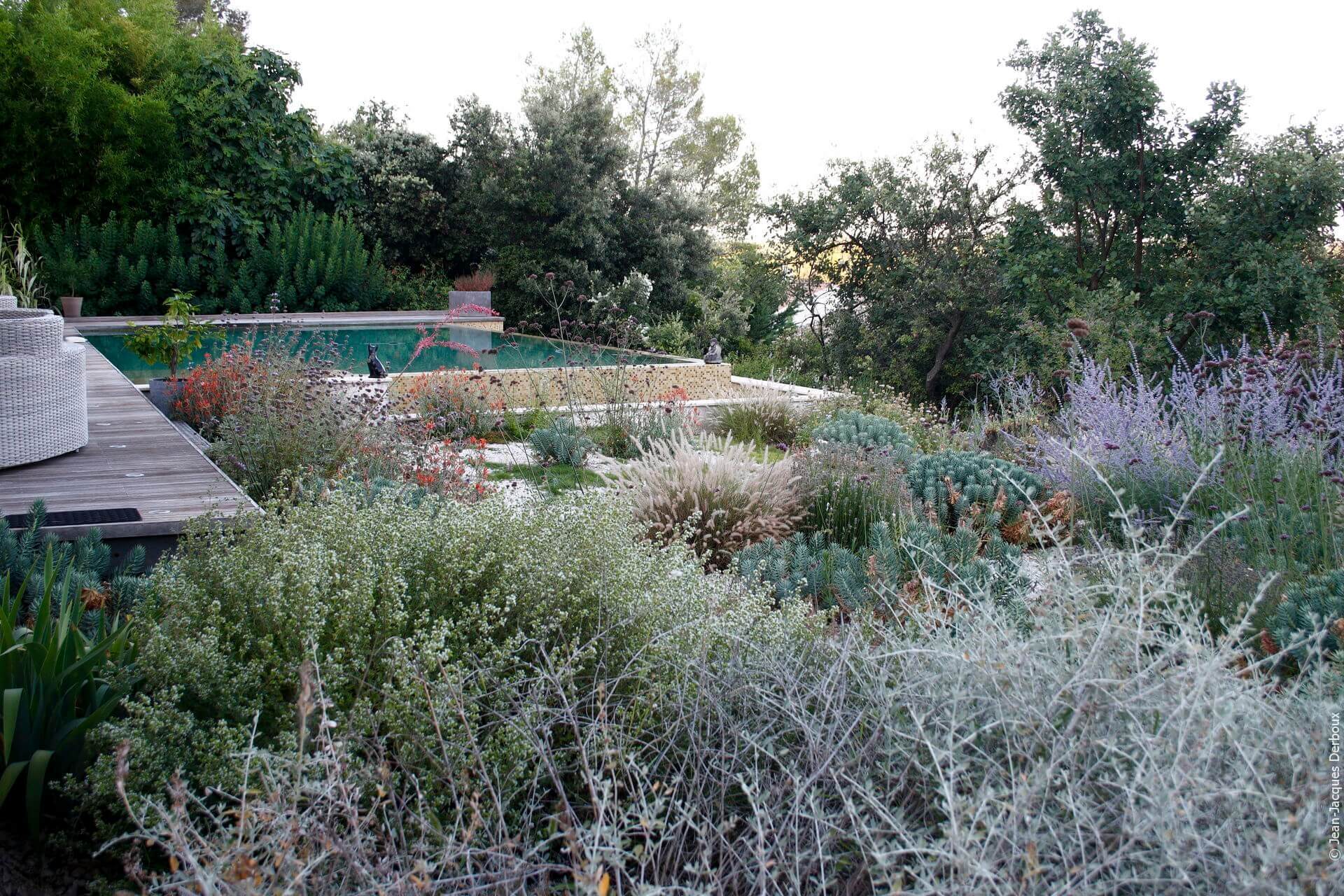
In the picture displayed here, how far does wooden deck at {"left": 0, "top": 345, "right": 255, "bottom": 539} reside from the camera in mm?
3404

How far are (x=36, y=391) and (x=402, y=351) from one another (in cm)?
918

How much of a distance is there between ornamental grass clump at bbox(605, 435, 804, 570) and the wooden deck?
163 cm

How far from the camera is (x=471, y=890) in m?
1.25

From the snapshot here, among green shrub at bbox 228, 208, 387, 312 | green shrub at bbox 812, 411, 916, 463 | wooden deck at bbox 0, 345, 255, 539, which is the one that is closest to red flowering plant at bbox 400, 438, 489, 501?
wooden deck at bbox 0, 345, 255, 539

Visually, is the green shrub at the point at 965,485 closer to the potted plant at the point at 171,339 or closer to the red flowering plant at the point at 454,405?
the red flowering plant at the point at 454,405

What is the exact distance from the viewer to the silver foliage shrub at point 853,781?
113 centimetres

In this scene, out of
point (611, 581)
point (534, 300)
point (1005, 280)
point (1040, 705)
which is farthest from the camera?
point (534, 300)

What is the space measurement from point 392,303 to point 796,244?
7.40 m

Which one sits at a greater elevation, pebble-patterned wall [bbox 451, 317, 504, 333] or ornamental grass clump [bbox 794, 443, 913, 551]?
ornamental grass clump [bbox 794, 443, 913, 551]

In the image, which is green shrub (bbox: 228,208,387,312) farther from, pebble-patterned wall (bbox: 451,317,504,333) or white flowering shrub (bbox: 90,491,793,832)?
white flowering shrub (bbox: 90,491,793,832)

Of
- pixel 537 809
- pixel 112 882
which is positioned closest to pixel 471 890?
pixel 537 809

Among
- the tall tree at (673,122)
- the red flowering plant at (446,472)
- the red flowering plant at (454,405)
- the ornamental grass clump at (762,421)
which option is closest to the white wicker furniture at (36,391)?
the red flowering plant at (446,472)

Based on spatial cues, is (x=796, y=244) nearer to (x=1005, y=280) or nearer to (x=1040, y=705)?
(x=1005, y=280)

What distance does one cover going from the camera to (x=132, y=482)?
160 inches
